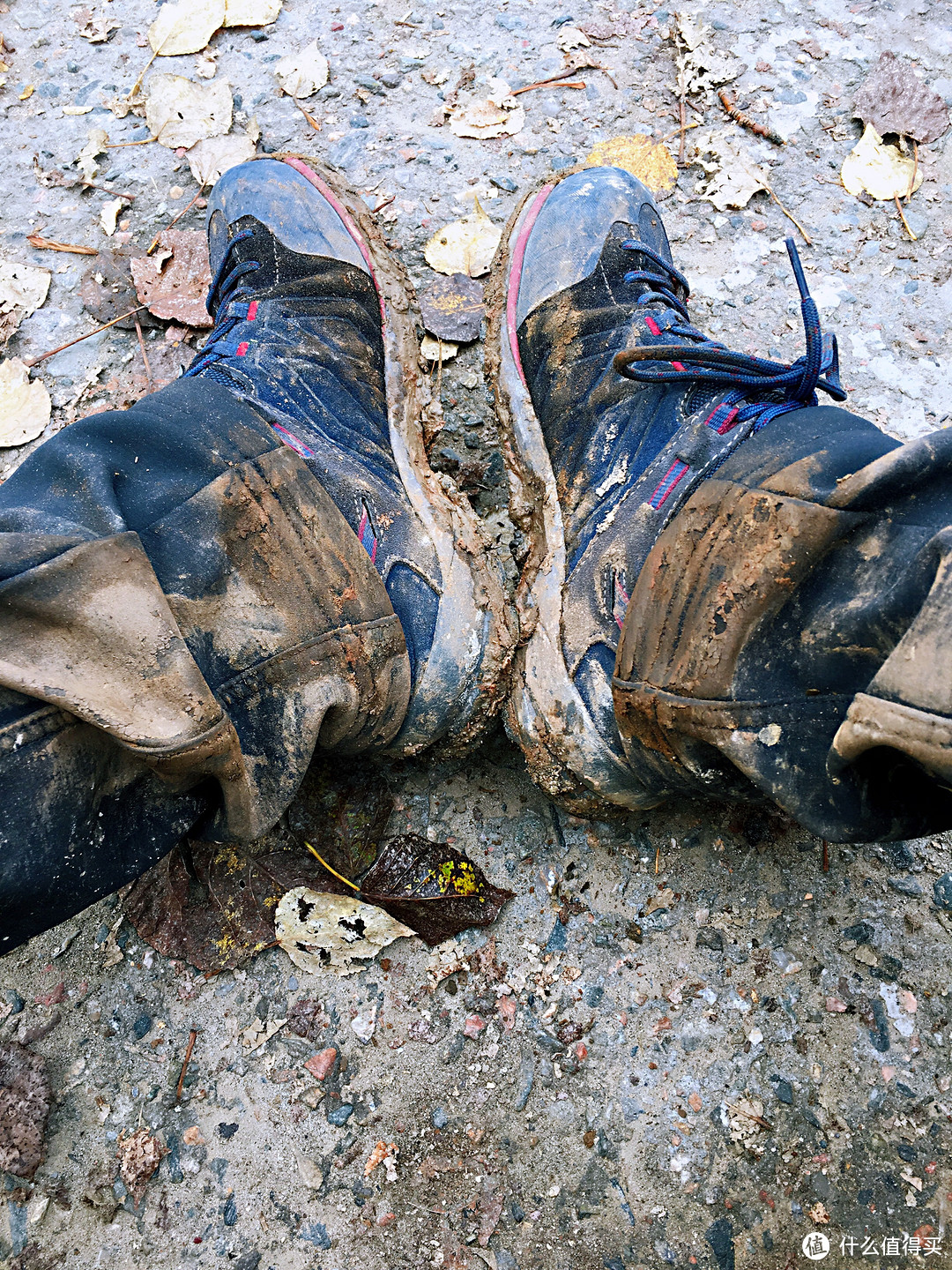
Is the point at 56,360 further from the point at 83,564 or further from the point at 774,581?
the point at 774,581

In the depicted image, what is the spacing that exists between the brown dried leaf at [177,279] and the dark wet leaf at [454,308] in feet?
1.77

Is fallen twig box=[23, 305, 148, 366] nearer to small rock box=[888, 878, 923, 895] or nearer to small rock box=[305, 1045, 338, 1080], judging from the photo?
small rock box=[305, 1045, 338, 1080]

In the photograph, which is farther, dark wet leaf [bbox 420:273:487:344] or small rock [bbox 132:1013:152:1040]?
dark wet leaf [bbox 420:273:487:344]

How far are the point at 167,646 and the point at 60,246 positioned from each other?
1639mm

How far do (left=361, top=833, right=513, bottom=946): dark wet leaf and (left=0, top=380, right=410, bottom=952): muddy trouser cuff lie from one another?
0.86 ft

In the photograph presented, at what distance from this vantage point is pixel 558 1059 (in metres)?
1.43

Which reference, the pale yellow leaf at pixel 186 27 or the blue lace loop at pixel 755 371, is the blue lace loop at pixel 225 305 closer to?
the blue lace loop at pixel 755 371

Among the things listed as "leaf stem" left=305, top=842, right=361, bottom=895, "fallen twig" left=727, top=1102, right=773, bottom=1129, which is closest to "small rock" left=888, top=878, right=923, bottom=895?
"fallen twig" left=727, top=1102, right=773, bottom=1129

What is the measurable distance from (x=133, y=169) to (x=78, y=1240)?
2396mm

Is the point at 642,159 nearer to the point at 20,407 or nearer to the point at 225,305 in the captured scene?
the point at 225,305

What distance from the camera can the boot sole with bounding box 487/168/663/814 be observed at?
1366 mm

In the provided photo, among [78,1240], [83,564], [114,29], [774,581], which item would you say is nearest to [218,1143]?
[78,1240]

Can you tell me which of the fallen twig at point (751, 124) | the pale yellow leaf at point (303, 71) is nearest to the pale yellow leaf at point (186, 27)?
the pale yellow leaf at point (303, 71)

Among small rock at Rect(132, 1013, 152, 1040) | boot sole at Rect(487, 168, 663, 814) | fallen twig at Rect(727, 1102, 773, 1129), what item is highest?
boot sole at Rect(487, 168, 663, 814)
